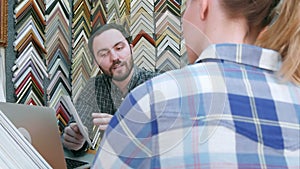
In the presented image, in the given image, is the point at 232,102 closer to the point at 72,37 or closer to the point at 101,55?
the point at 101,55

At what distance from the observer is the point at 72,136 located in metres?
1.23

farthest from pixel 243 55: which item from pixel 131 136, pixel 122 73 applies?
pixel 122 73

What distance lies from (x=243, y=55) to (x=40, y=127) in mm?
448

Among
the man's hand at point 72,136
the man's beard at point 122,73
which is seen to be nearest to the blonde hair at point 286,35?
the man's beard at point 122,73

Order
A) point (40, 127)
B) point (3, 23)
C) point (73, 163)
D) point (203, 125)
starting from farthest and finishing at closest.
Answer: point (3, 23), point (73, 163), point (40, 127), point (203, 125)

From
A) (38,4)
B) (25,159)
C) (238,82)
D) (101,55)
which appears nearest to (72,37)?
(38,4)

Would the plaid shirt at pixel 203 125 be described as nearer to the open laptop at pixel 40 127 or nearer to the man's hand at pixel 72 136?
the open laptop at pixel 40 127

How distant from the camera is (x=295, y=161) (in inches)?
22.2

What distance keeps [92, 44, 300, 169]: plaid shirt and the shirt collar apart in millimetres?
29

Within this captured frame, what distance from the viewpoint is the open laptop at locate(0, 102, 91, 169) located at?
2.77 feet

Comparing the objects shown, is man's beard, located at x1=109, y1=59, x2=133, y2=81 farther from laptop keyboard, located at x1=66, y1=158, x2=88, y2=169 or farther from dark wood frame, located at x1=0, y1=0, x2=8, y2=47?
dark wood frame, located at x1=0, y1=0, x2=8, y2=47

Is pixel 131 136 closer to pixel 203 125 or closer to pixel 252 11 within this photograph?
pixel 203 125

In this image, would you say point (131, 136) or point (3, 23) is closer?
point (131, 136)

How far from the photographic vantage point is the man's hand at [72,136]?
121 centimetres
